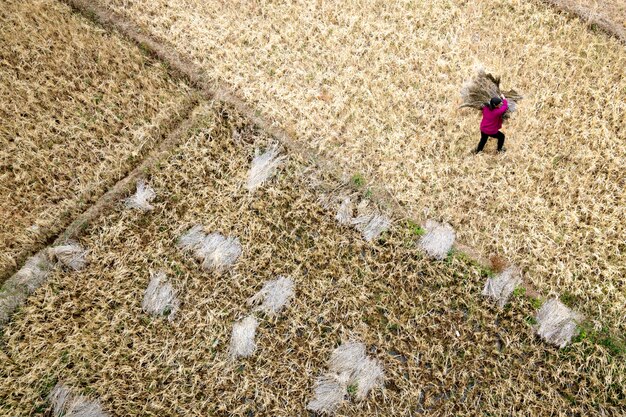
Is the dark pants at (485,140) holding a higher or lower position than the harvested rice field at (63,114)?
higher

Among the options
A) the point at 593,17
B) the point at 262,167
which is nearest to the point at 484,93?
the point at 593,17

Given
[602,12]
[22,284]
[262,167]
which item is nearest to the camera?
[22,284]

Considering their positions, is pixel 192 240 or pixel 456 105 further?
pixel 456 105

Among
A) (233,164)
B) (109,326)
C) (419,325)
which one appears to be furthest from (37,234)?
(419,325)

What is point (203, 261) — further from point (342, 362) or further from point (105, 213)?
point (342, 362)

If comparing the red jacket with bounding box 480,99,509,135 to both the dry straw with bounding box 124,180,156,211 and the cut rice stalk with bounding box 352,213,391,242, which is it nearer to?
the cut rice stalk with bounding box 352,213,391,242

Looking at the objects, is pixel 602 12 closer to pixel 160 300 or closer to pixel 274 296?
pixel 274 296

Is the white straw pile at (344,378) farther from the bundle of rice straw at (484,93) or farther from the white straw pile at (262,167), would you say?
the bundle of rice straw at (484,93)

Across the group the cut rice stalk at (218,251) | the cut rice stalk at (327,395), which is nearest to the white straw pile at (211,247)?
the cut rice stalk at (218,251)
